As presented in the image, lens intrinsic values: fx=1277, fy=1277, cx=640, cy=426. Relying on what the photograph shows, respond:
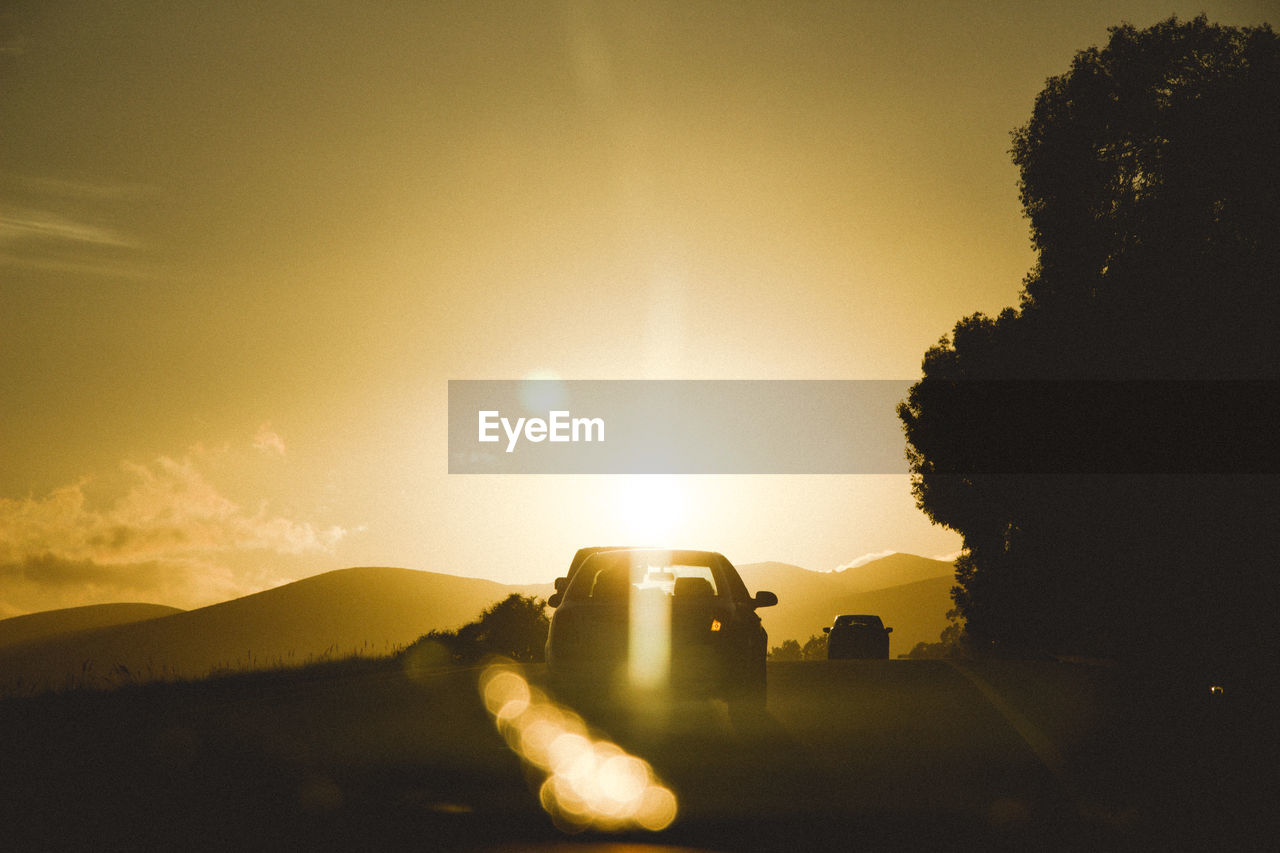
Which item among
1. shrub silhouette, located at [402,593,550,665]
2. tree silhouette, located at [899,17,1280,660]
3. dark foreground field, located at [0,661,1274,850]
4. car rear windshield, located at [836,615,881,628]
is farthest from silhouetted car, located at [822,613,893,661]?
dark foreground field, located at [0,661,1274,850]

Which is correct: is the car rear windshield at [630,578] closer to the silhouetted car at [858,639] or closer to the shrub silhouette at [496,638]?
the shrub silhouette at [496,638]

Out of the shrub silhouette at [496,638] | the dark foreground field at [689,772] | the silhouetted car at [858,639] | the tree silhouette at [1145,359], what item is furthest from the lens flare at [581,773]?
the silhouetted car at [858,639]

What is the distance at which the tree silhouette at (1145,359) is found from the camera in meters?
21.1

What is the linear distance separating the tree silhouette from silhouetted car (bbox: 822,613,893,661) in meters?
4.00

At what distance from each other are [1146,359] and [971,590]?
16841 mm

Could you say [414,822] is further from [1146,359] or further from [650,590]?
[1146,359]

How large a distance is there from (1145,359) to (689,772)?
1531 cm

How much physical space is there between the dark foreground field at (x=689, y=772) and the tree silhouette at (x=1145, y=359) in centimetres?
779

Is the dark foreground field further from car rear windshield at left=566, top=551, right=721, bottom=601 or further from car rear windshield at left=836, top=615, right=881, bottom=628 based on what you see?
car rear windshield at left=836, top=615, right=881, bottom=628

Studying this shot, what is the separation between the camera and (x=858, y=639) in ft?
106

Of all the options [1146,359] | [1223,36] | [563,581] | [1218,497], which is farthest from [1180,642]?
[563,581]

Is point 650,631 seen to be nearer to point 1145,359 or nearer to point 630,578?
point 630,578

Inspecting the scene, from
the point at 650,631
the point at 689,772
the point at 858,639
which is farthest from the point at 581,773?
the point at 858,639

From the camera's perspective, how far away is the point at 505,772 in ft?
30.6
